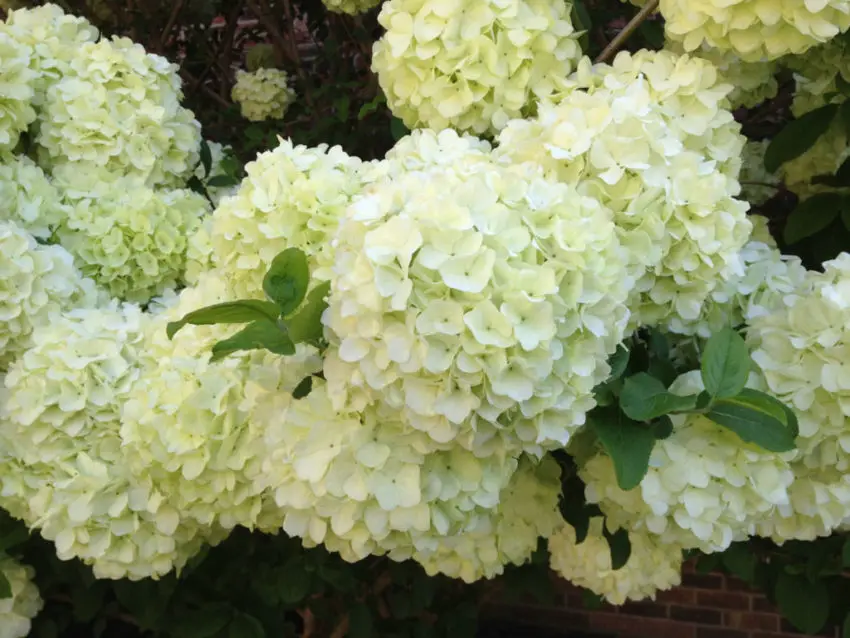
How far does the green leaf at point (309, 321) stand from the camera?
2.31 ft

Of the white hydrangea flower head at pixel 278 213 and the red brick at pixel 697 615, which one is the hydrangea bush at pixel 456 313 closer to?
the white hydrangea flower head at pixel 278 213

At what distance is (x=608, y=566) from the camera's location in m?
1.25

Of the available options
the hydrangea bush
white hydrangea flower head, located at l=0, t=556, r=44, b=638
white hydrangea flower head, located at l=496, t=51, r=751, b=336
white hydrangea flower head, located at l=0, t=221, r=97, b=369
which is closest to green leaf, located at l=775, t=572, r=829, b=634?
the hydrangea bush

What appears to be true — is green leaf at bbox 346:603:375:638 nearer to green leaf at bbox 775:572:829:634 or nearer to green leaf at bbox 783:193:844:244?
green leaf at bbox 775:572:829:634

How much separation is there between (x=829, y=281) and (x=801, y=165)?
0.55m

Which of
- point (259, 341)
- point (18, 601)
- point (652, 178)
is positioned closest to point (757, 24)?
point (652, 178)

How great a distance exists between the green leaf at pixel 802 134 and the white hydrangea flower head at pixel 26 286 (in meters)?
0.98

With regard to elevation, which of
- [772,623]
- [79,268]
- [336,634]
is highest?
[79,268]

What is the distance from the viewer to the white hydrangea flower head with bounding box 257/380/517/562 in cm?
68

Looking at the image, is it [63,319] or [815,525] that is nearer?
[815,525]

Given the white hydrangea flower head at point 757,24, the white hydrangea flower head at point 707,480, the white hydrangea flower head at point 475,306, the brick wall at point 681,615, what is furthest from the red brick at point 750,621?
the white hydrangea flower head at point 475,306

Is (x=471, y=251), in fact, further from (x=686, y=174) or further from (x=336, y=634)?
(x=336, y=634)

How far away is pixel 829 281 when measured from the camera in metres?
0.85

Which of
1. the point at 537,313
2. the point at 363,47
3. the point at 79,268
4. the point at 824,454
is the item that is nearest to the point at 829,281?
the point at 824,454
